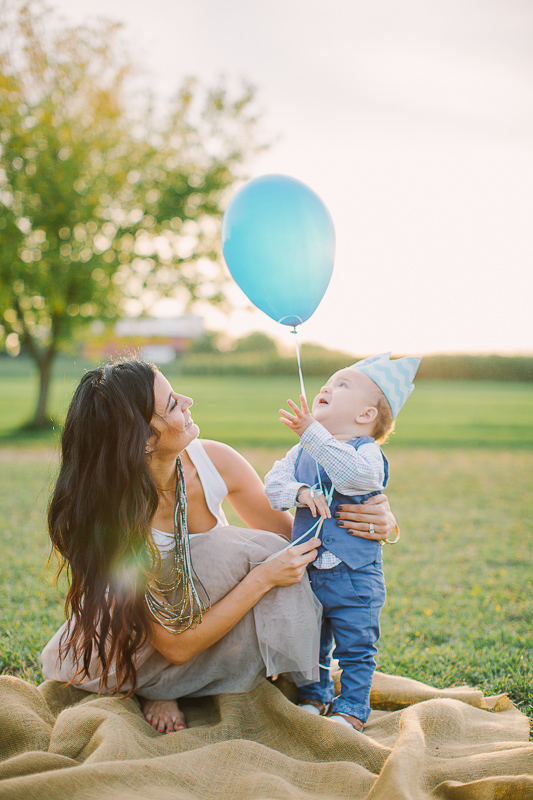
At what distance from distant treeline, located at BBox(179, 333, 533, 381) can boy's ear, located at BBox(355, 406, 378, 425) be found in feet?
92.4

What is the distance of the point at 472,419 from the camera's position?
16.6 meters

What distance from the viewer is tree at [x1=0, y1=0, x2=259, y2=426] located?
1176 cm

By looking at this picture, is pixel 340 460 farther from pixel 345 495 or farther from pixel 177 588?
pixel 177 588

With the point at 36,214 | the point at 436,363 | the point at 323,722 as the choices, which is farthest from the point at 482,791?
the point at 436,363

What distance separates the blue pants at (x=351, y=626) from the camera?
2322 mm

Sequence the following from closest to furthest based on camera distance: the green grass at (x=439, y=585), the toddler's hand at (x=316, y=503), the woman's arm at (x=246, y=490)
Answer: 1. the toddler's hand at (x=316, y=503)
2. the woman's arm at (x=246, y=490)
3. the green grass at (x=439, y=585)

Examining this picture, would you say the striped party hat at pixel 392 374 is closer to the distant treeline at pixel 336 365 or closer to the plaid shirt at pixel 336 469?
the plaid shirt at pixel 336 469

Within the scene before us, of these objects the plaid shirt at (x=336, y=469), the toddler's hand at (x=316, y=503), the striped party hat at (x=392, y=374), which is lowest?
the toddler's hand at (x=316, y=503)

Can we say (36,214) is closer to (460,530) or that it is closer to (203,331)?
(460,530)

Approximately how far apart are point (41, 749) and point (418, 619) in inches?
91.0

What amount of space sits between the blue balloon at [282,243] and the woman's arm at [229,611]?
1.09 metres

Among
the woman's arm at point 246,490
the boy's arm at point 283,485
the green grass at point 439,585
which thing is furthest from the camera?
the green grass at point 439,585

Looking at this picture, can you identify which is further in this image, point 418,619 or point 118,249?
point 118,249

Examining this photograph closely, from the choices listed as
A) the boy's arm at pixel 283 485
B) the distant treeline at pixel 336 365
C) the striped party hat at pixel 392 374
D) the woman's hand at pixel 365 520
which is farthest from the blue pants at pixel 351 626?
the distant treeline at pixel 336 365
